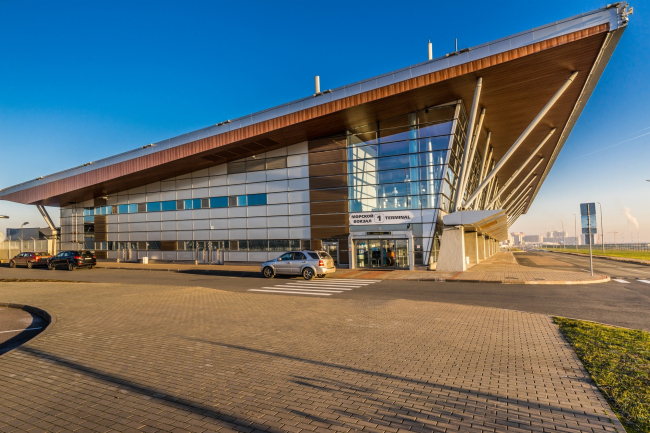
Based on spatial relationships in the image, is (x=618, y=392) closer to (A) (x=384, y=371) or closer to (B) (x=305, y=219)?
(A) (x=384, y=371)

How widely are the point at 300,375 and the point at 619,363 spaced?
526 cm

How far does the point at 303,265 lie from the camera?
2170 cm

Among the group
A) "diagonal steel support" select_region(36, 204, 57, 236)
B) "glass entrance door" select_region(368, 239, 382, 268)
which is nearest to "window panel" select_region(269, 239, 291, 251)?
"glass entrance door" select_region(368, 239, 382, 268)

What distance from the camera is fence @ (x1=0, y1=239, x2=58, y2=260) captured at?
44531 mm

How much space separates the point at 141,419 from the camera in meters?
4.39

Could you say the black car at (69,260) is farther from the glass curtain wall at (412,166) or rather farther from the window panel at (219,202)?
the glass curtain wall at (412,166)

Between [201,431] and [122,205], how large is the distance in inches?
1664

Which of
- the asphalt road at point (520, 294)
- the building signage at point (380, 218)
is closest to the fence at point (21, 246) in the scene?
the asphalt road at point (520, 294)

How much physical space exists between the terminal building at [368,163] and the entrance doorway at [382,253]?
75 millimetres

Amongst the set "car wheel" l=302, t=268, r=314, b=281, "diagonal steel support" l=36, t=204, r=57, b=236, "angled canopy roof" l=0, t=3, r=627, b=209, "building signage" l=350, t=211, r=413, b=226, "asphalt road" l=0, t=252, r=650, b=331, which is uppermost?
"angled canopy roof" l=0, t=3, r=627, b=209

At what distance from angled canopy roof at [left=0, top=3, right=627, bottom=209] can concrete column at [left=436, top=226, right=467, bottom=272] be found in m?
8.91

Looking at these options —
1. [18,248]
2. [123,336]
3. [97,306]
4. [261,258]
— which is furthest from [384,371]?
[18,248]

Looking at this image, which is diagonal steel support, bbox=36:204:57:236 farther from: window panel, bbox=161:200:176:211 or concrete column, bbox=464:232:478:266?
concrete column, bbox=464:232:478:266

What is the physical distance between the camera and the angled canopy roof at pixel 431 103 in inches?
766
